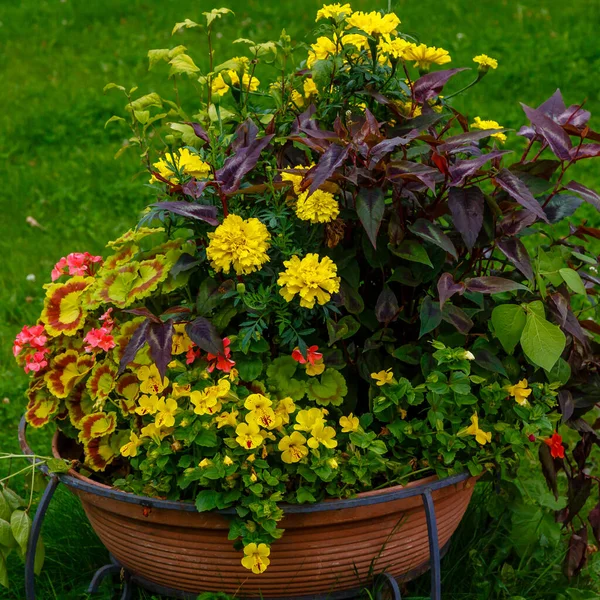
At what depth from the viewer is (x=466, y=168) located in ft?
6.02

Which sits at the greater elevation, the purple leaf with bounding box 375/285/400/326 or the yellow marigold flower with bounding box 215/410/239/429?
the purple leaf with bounding box 375/285/400/326

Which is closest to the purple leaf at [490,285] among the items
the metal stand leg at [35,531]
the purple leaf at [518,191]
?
the purple leaf at [518,191]

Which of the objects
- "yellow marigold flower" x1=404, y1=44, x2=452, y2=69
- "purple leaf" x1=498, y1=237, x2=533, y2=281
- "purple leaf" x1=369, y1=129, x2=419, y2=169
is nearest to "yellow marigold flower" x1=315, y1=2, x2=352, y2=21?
"yellow marigold flower" x1=404, y1=44, x2=452, y2=69

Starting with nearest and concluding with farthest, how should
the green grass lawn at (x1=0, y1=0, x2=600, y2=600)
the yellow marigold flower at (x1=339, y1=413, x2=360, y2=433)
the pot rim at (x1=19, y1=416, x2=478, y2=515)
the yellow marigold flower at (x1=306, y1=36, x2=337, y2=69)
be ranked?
the pot rim at (x1=19, y1=416, x2=478, y2=515) → the yellow marigold flower at (x1=339, y1=413, x2=360, y2=433) → the yellow marigold flower at (x1=306, y1=36, x2=337, y2=69) → the green grass lawn at (x1=0, y1=0, x2=600, y2=600)

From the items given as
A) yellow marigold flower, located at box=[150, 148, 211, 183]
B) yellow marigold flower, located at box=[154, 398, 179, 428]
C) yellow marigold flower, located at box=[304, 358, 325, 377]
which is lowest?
yellow marigold flower, located at box=[154, 398, 179, 428]

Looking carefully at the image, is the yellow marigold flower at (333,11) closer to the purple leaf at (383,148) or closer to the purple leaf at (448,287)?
the purple leaf at (383,148)

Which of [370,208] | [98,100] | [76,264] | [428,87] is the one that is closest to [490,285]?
[370,208]

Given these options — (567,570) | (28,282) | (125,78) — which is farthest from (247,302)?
(125,78)

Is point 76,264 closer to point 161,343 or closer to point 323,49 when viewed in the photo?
point 161,343

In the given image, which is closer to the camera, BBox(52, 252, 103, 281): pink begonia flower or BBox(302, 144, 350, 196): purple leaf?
BBox(302, 144, 350, 196): purple leaf

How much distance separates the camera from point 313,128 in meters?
1.99

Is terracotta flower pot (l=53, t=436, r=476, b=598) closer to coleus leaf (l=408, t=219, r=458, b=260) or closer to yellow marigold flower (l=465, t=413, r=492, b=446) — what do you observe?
yellow marigold flower (l=465, t=413, r=492, b=446)

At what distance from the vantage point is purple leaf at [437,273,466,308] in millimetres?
1806

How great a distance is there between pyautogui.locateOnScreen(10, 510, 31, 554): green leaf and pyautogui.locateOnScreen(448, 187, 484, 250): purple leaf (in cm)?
116
